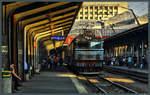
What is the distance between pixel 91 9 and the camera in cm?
10038

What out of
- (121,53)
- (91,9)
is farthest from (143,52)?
(91,9)

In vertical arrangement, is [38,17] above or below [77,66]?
above

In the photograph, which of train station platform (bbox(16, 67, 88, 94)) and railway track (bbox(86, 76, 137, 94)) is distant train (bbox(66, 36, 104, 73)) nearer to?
train station platform (bbox(16, 67, 88, 94))

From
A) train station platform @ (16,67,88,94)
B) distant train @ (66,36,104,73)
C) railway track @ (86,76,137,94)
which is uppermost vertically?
distant train @ (66,36,104,73)

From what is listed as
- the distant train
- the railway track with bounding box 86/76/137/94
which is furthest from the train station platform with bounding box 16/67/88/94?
the distant train

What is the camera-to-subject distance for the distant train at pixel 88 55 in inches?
882

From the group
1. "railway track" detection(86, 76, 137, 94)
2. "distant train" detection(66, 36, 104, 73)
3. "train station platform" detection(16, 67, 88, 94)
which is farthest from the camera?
"distant train" detection(66, 36, 104, 73)

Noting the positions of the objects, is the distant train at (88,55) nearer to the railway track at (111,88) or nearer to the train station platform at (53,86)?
the train station platform at (53,86)

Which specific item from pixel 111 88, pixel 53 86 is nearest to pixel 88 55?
pixel 111 88

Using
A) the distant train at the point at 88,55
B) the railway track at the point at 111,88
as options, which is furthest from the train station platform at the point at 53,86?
the distant train at the point at 88,55

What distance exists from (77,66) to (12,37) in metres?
10.3

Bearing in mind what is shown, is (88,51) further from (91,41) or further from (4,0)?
(4,0)

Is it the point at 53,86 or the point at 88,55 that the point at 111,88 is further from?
the point at 88,55

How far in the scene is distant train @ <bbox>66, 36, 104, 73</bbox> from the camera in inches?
882
